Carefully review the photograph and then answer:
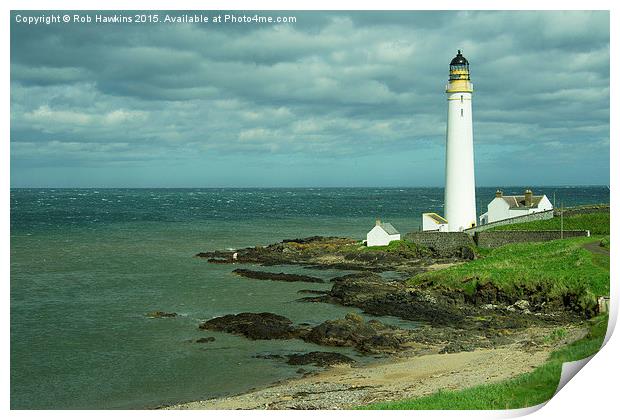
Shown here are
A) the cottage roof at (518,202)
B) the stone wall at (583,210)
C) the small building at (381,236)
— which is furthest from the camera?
the cottage roof at (518,202)

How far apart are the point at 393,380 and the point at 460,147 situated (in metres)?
22.7

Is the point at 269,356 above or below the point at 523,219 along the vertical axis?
below

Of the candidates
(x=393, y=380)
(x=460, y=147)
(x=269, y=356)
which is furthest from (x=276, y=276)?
(x=393, y=380)

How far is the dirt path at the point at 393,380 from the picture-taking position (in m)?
14.2

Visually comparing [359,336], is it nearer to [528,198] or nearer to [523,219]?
[523,219]

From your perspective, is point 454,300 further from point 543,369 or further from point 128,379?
point 128,379

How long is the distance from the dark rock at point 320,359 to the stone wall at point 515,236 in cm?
1865

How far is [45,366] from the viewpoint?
1816cm

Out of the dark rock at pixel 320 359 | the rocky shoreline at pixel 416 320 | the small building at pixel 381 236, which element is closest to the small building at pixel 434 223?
the small building at pixel 381 236

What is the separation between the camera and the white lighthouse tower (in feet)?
118

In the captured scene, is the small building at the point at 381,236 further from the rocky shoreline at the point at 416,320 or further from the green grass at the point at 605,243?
the green grass at the point at 605,243

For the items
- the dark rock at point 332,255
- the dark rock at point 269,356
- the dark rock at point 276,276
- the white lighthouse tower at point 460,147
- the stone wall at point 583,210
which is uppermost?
the white lighthouse tower at point 460,147

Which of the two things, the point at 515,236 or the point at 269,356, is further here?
the point at 515,236

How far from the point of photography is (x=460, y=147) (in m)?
36.2
